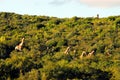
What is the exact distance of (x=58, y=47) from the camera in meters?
69.5

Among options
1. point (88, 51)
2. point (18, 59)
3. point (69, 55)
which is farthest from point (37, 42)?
point (18, 59)

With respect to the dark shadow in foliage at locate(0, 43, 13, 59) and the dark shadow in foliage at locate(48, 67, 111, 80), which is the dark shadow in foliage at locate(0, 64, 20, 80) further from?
the dark shadow in foliage at locate(0, 43, 13, 59)

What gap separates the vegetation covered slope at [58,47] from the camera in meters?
50.5

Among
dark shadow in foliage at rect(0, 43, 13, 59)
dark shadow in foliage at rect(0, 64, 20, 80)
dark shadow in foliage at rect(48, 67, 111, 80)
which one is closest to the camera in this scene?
dark shadow in foliage at rect(48, 67, 111, 80)

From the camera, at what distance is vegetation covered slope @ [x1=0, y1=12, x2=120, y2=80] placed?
1989 inches

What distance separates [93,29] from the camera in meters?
79.2

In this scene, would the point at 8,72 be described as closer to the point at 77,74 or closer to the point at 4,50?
the point at 77,74

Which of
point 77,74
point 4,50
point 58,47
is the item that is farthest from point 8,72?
point 58,47

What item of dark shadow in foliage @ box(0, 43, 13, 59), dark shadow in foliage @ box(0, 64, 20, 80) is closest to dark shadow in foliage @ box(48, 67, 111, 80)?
dark shadow in foliage @ box(0, 64, 20, 80)

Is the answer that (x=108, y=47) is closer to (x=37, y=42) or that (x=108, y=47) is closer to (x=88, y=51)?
(x=88, y=51)

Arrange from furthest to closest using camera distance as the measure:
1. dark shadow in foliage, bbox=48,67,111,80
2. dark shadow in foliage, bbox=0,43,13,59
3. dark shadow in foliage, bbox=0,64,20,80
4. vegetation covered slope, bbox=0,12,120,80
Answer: dark shadow in foliage, bbox=0,43,13,59 → vegetation covered slope, bbox=0,12,120,80 → dark shadow in foliage, bbox=0,64,20,80 → dark shadow in foliage, bbox=48,67,111,80

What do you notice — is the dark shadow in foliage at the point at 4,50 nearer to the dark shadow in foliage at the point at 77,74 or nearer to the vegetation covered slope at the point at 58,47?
the vegetation covered slope at the point at 58,47

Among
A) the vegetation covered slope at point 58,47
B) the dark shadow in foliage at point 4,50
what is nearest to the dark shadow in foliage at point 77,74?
the vegetation covered slope at point 58,47

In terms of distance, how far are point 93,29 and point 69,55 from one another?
68.6 ft
